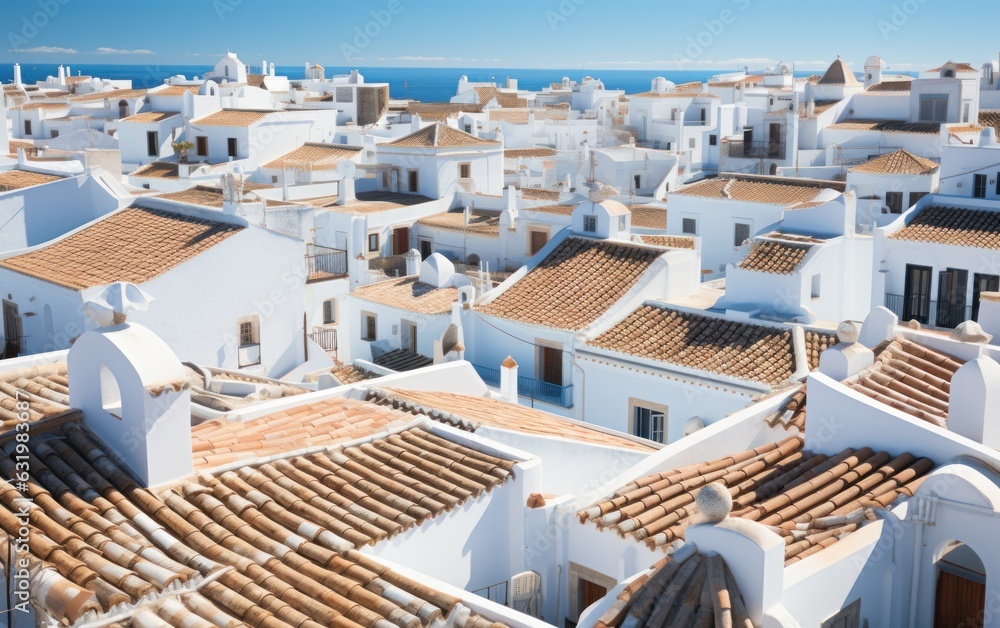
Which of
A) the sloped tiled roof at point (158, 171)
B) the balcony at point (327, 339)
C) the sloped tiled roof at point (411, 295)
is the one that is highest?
the sloped tiled roof at point (158, 171)

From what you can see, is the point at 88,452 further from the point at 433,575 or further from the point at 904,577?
the point at 904,577

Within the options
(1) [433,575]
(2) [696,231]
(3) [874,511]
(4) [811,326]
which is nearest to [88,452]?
(1) [433,575]

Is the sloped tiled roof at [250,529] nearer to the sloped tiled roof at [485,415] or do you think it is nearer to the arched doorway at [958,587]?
the sloped tiled roof at [485,415]

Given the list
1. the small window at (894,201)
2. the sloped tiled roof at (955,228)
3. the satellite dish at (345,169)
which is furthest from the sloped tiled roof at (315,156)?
the sloped tiled roof at (955,228)

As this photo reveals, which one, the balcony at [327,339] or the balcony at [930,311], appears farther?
the balcony at [930,311]

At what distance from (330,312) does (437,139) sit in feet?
71.2

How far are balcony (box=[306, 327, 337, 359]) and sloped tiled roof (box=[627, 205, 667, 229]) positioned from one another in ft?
65.5

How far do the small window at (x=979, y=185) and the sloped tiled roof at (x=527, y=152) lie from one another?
108 ft

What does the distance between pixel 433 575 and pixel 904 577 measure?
3.61 m

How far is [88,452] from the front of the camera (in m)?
8.71

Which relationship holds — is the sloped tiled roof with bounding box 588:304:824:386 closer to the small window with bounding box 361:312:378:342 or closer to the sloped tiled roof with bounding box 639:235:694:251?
the small window with bounding box 361:312:378:342

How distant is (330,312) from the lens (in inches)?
845

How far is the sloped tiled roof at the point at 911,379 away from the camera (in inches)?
411

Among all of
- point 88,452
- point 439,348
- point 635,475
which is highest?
point 88,452
